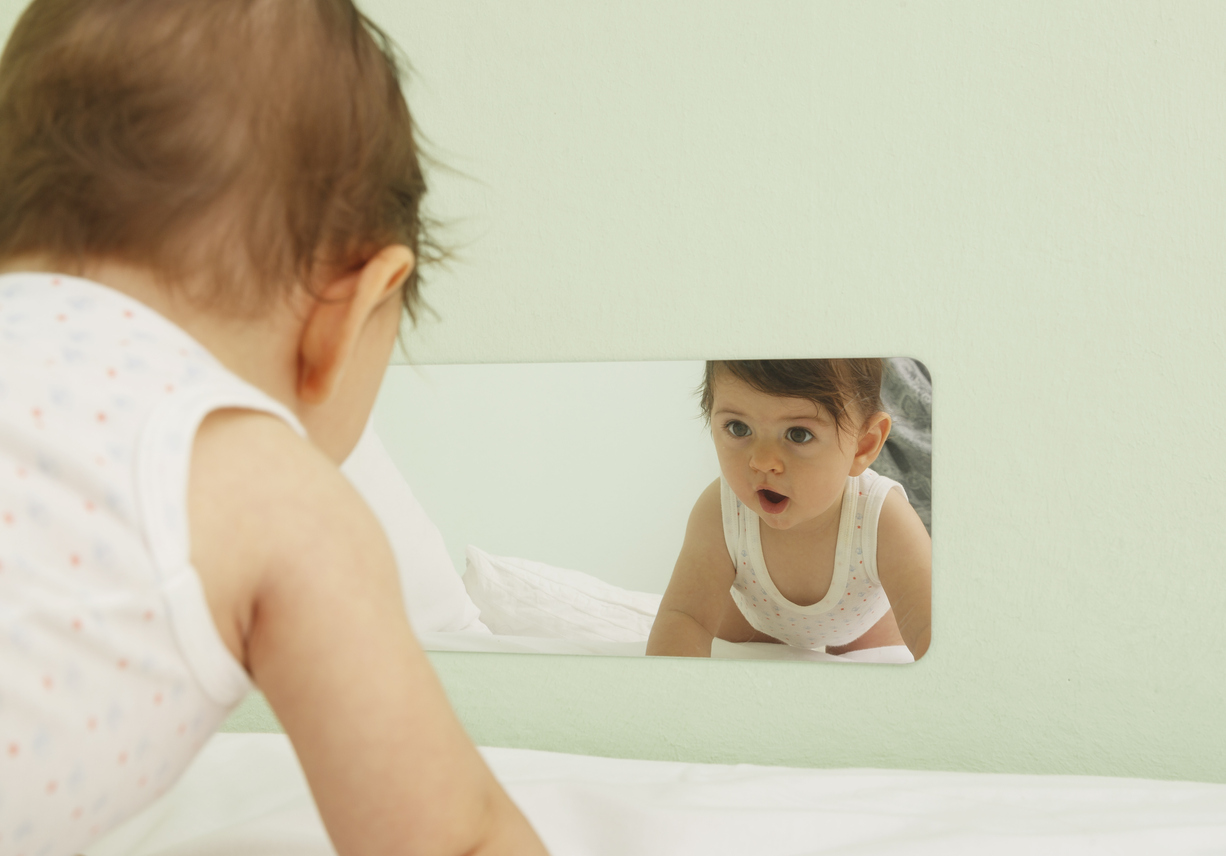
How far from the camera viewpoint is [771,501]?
1.31 m

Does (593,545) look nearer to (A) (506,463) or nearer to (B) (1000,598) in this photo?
(A) (506,463)

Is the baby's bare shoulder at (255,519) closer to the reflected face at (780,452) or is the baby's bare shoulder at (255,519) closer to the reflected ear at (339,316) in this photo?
the reflected ear at (339,316)

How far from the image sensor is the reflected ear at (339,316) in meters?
0.48

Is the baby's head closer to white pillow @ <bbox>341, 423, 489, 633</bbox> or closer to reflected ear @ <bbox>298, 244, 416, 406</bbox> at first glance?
white pillow @ <bbox>341, 423, 489, 633</bbox>

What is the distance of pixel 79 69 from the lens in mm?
440

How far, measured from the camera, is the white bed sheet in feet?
2.32

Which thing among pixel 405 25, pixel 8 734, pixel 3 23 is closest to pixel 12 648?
pixel 8 734

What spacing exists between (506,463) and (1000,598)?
0.72 metres

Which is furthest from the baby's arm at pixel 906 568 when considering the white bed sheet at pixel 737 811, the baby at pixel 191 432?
the baby at pixel 191 432

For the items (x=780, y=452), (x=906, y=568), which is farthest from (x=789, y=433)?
(x=906, y=568)

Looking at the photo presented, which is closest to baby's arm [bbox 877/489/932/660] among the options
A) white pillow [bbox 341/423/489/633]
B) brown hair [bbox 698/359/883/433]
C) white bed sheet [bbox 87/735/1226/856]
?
brown hair [bbox 698/359/883/433]

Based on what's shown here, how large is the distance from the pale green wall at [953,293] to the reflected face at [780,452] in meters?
0.08

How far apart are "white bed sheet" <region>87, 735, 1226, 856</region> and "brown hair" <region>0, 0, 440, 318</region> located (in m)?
0.46

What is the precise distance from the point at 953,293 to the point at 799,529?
391 millimetres
